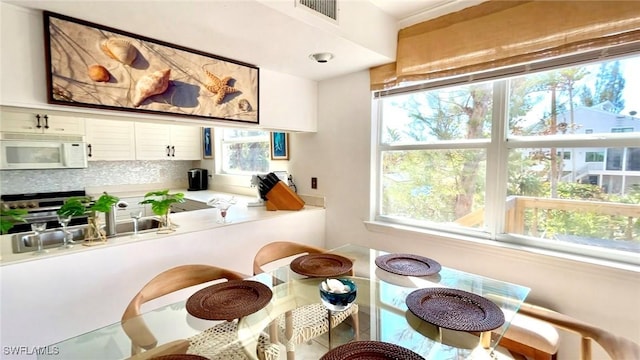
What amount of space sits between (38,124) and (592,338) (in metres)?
4.43

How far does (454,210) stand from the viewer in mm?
2049

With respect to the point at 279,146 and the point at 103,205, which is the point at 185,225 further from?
the point at 279,146

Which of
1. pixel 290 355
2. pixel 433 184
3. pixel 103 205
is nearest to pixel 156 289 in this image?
pixel 103 205

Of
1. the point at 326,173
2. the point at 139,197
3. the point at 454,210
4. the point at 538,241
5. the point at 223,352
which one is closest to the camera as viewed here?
the point at 223,352

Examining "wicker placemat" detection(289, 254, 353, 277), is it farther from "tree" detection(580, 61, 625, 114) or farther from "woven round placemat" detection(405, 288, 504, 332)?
"tree" detection(580, 61, 625, 114)

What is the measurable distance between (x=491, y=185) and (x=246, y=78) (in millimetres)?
1863

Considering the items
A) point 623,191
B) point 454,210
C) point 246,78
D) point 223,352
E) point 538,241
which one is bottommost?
point 223,352

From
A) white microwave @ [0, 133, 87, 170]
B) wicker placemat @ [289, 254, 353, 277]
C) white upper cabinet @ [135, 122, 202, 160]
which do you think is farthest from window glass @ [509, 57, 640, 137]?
white microwave @ [0, 133, 87, 170]

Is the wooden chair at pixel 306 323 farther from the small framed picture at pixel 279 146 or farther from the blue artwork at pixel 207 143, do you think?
the blue artwork at pixel 207 143

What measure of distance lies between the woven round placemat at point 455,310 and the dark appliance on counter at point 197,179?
3.58 metres

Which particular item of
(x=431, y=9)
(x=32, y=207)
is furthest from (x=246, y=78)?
(x=32, y=207)

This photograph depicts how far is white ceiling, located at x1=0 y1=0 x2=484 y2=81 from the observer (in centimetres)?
137

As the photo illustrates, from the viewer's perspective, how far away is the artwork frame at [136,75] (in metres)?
1.42

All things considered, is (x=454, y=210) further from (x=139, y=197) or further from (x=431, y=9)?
(x=139, y=197)
